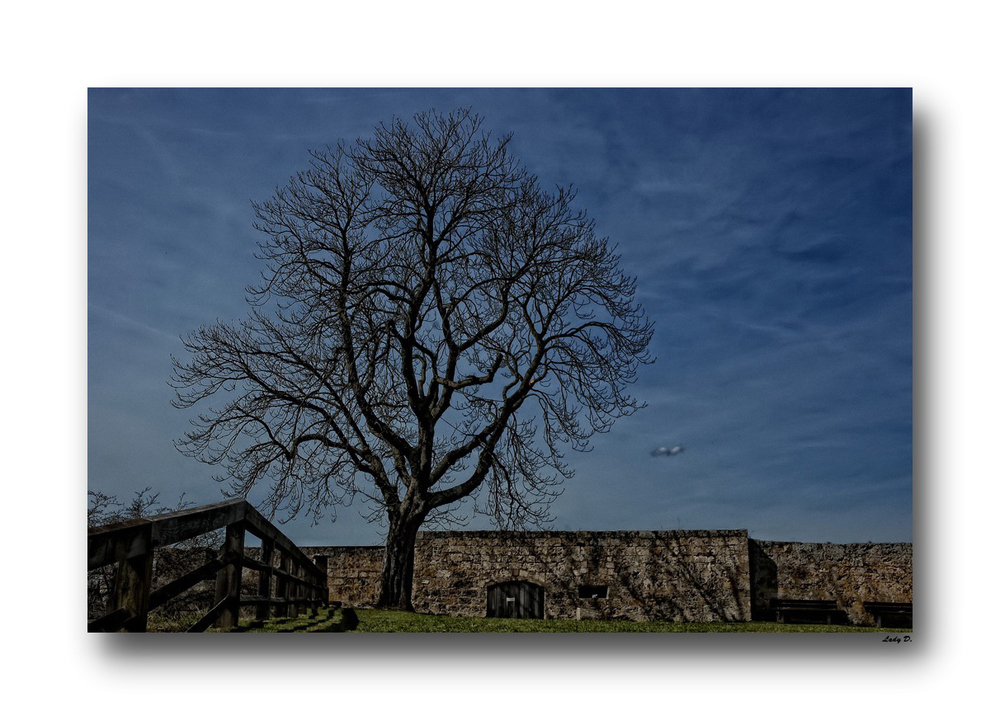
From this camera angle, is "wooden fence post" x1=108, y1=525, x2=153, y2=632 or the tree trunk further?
the tree trunk

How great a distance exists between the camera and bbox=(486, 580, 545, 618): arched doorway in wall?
6.67m

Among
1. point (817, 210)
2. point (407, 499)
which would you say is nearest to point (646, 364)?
point (817, 210)

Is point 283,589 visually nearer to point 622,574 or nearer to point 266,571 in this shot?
point 266,571

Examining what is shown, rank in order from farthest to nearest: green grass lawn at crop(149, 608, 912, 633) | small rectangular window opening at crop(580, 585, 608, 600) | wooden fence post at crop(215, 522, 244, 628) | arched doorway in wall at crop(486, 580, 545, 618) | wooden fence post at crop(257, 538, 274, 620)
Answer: small rectangular window opening at crop(580, 585, 608, 600) < arched doorway in wall at crop(486, 580, 545, 618) < green grass lawn at crop(149, 608, 912, 633) < wooden fence post at crop(257, 538, 274, 620) < wooden fence post at crop(215, 522, 244, 628)

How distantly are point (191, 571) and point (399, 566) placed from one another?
2.06 meters

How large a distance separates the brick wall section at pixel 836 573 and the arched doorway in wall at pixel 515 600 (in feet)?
5.42

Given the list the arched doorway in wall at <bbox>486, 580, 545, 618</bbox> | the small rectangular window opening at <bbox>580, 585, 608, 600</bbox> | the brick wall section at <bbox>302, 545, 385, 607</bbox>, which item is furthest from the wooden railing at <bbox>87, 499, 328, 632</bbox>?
the small rectangular window opening at <bbox>580, 585, 608, 600</bbox>

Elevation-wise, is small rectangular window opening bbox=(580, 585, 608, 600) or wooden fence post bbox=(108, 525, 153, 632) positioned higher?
wooden fence post bbox=(108, 525, 153, 632)

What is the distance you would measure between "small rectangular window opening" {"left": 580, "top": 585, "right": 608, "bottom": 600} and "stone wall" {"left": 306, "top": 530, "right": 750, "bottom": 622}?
25mm

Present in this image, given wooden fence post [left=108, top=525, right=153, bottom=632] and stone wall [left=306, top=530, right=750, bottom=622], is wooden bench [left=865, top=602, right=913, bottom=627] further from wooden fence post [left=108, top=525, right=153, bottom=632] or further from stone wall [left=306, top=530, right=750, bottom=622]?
wooden fence post [left=108, top=525, right=153, bottom=632]

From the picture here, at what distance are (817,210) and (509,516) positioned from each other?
284 cm

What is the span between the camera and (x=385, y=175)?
224 inches
